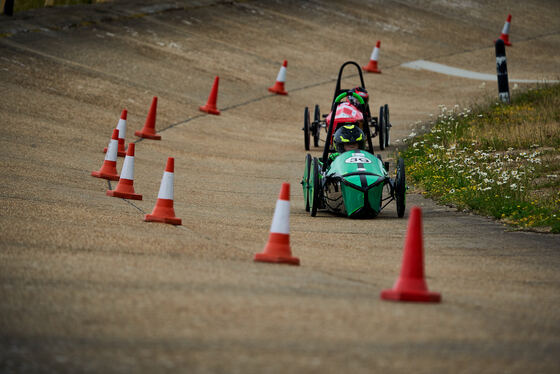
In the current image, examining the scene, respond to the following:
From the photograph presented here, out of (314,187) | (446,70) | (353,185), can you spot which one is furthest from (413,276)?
(446,70)

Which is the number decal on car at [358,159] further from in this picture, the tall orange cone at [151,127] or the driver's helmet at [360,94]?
the tall orange cone at [151,127]

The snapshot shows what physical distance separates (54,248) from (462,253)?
→ 3957 mm

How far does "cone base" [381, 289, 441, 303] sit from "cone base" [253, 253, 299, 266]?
1.46 m

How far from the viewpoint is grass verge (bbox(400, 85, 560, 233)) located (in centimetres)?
1080

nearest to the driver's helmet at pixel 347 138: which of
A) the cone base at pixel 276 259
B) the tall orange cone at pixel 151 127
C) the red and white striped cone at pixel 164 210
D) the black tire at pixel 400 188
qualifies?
the black tire at pixel 400 188

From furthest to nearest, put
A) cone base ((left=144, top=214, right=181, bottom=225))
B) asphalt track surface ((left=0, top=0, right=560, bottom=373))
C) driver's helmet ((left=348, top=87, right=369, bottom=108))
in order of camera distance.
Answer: driver's helmet ((left=348, top=87, right=369, bottom=108)), cone base ((left=144, top=214, right=181, bottom=225)), asphalt track surface ((left=0, top=0, right=560, bottom=373))

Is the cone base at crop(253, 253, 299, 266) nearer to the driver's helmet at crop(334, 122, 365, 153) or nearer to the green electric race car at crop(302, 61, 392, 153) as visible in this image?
the driver's helmet at crop(334, 122, 365, 153)

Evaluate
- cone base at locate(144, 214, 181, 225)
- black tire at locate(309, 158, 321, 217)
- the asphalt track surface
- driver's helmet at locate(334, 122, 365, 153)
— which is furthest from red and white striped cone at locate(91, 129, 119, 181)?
cone base at locate(144, 214, 181, 225)

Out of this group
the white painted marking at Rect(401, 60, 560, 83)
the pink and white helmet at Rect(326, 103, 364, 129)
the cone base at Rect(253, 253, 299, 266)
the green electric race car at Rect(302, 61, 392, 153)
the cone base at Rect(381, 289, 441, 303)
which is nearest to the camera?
the cone base at Rect(381, 289, 441, 303)

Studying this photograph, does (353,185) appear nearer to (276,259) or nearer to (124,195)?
(124,195)

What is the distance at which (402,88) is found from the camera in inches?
922

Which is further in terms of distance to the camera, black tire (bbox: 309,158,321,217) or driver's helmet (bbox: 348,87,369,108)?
driver's helmet (bbox: 348,87,369,108)

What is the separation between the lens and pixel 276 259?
696 centimetres

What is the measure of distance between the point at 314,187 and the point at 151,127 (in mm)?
6752
